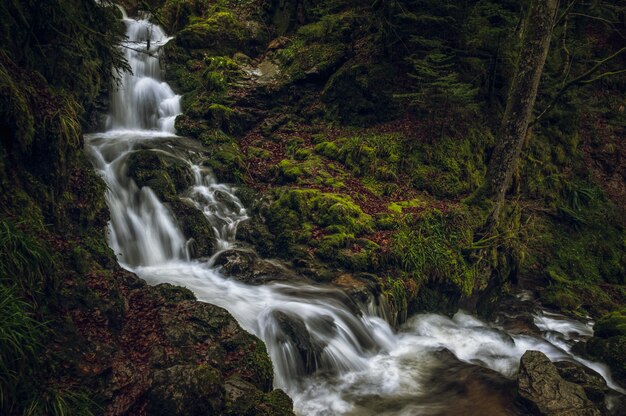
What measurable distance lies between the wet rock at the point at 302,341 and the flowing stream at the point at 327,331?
2cm

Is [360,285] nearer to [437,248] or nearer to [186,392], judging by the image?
[437,248]

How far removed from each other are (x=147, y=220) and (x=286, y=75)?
22.7ft

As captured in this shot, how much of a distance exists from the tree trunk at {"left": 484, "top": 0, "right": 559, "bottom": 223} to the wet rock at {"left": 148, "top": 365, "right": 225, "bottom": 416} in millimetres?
7323

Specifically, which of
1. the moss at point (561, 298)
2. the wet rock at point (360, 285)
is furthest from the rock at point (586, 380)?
the moss at point (561, 298)

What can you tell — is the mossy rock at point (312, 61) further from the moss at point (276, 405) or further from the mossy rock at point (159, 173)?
Result: the moss at point (276, 405)

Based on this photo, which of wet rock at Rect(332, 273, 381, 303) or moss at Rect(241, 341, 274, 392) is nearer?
moss at Rect(241, 341, 274, 392)

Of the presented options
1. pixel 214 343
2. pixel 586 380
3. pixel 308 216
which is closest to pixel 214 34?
pixel 308 216

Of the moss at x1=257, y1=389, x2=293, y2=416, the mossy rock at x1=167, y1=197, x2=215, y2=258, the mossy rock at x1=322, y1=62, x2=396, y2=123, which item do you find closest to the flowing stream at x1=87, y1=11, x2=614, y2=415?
the mossy rock at x1=167, y1=197, x2=215, y2=258

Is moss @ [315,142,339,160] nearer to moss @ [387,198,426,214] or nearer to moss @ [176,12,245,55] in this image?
moss @ [387,198,426,214]

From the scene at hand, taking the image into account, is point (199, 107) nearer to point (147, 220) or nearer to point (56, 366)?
point (147, 220)

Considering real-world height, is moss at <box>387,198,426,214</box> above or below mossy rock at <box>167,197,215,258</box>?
above

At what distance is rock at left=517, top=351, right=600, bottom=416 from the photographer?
5.51 m

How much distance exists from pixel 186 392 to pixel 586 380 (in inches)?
Result: 234

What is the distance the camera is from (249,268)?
8.21 metres
